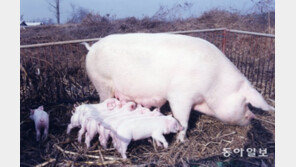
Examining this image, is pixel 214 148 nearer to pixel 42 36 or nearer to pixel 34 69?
pixel 34 69

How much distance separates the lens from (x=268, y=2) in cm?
743

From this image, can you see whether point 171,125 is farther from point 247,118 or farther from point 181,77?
point 247,118

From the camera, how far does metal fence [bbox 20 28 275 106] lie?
4156 mm

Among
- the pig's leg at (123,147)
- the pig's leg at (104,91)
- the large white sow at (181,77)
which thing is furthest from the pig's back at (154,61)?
the pig's leg at (123,147)

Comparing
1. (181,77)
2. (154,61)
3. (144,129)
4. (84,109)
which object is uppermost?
(154,61)

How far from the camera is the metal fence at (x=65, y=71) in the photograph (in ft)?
13.6

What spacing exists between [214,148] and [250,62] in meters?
2.43

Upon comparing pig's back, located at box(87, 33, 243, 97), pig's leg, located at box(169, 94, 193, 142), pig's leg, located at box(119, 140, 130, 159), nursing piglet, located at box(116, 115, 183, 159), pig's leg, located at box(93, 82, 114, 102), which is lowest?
pig's leg, located at box(119, 140, 130, 159)

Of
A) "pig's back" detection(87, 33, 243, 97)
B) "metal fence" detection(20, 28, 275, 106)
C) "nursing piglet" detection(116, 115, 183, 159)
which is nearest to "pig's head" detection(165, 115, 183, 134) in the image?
"nursing piglet" detection(116, 115, 183, 159)

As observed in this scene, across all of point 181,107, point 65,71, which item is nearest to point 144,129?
point 181,107

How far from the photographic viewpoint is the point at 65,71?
4.59 meters

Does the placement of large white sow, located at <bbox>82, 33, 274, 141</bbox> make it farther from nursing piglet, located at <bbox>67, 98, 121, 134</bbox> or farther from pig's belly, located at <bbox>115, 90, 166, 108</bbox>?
nursing piglet, located at <bbox>67, 98, 121, 134</bbox>

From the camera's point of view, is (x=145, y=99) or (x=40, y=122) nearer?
(x=40, y=122)

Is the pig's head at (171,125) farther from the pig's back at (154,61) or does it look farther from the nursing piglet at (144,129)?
the pig's back at (154,61)
